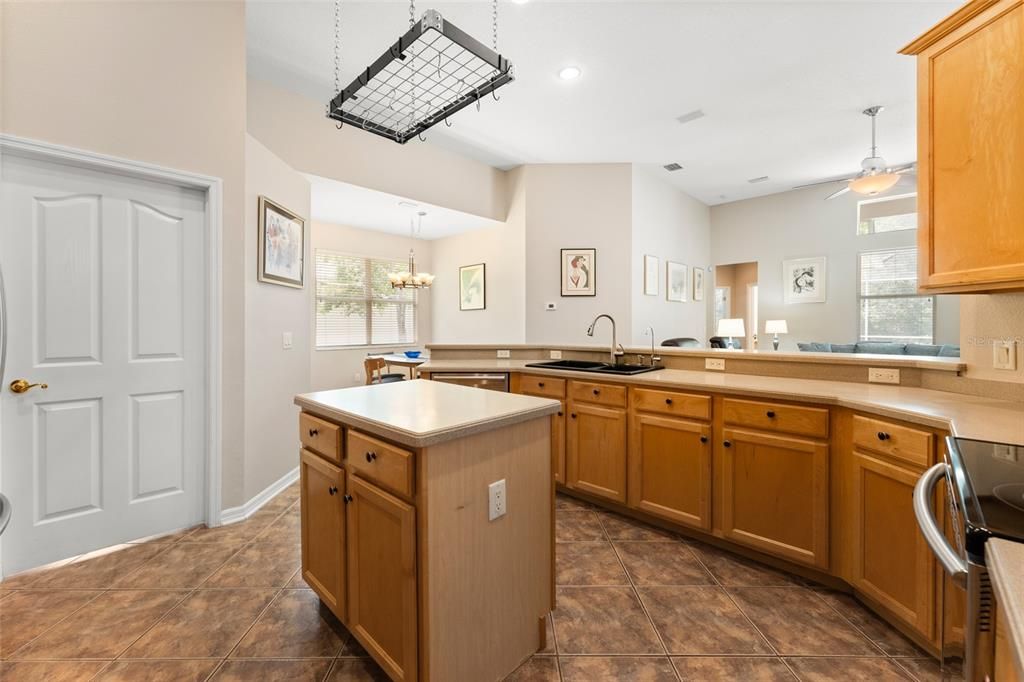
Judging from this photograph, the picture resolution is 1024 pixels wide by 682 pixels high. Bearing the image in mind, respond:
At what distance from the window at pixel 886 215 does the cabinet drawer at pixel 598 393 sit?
238 inches

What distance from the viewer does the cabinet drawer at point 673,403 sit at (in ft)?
7.25

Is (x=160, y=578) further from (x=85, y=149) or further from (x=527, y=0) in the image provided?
(x=527, y=0)

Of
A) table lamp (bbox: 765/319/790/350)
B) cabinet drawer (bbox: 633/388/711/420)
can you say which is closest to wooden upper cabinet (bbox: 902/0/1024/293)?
cabinet drawer (bbox: 633/388/711/420)

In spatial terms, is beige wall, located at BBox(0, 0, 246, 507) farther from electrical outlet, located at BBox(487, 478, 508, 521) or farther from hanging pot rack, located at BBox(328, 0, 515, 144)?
electrical outlet, located at BBox(487, 478, 508, 521)

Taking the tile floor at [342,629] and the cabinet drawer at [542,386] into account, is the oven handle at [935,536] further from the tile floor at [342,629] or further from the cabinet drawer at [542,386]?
the cabinet drawer at [542,386]

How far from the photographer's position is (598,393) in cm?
267

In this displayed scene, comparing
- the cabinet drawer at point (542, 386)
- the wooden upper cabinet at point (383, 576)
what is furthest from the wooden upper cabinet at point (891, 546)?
the wooden upper cabinet at point (383, 576)

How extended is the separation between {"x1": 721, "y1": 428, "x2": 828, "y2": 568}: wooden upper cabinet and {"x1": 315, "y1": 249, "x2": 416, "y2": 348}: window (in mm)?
5535

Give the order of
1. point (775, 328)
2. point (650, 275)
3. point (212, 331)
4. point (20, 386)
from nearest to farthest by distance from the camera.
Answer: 1. point (20, 386)
2. point (212, 331)
3. point (650, 275)
4. point (775, 328)

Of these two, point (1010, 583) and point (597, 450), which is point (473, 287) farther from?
point (1010, 583)

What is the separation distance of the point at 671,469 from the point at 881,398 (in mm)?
996

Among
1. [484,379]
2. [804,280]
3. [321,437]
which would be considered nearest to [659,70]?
[484,379]

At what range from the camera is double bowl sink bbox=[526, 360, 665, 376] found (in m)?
2.86

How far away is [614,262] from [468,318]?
230 cm
